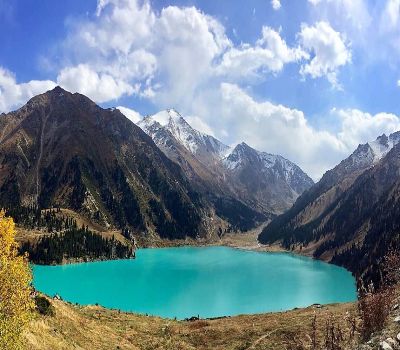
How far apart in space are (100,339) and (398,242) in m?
168

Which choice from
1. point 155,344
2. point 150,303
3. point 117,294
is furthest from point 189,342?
point 117,294

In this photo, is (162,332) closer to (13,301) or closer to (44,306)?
(44,306)

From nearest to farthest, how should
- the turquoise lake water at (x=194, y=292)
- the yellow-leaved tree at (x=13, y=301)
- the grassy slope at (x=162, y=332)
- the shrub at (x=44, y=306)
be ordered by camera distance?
the yellow-leaved tree at (x=13, y=301) < the grassy slope at (x=162, y=332) < the shrub at (x=44, y=306) < the turquoise lake water at (x=194, y=292)

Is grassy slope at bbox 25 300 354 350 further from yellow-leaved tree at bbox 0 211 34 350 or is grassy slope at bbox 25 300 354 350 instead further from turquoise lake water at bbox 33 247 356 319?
turquoise lake water at bbox 33 247 356 319

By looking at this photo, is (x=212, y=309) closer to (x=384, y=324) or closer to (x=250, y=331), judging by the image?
(x=250, y=331)

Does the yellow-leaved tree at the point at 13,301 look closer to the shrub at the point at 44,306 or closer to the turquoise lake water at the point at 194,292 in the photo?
the shrub at the point at 44,306

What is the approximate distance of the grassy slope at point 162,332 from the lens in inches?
2035

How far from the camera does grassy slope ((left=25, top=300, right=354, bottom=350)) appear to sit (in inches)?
2035

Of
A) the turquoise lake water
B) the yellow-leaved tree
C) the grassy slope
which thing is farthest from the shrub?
the turquoise lake water

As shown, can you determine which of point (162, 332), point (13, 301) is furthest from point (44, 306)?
point (13, 301)

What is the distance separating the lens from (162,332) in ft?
222

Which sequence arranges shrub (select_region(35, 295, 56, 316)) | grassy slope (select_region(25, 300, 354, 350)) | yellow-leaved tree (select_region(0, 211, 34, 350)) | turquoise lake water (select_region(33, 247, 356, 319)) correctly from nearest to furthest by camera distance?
yellow-leaved tree (select_region(0, 211, 34, 350)), grassy slope (select_region(25, 300, 354, 350)), shrub (select_region(35, 295, 56, 316)), turquoise lake water (select_region(33, 247, 356, 319))

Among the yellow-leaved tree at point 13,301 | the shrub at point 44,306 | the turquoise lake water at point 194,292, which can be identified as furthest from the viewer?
the turquoise lake water at point 194,292

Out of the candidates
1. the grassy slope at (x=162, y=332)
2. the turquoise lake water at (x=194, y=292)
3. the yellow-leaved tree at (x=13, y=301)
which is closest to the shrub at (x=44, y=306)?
the grassy slope at (x=162, y=332)
